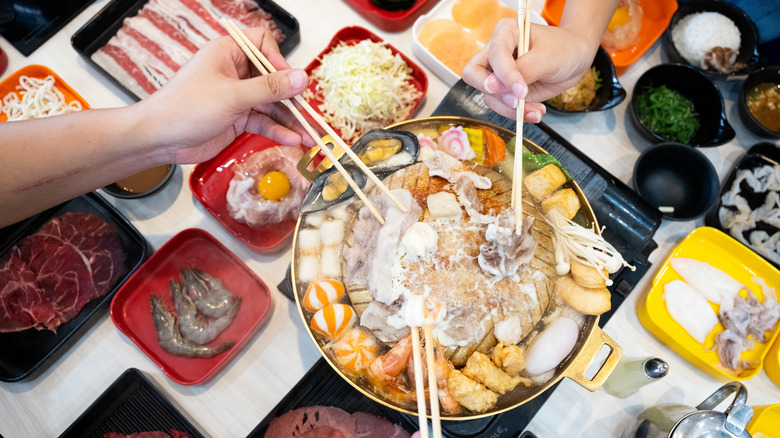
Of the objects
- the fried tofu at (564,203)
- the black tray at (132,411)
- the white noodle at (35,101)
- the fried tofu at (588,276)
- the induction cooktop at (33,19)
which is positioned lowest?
the black tray at (132,411)

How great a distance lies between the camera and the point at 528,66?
188 cm

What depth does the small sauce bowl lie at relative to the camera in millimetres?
2521

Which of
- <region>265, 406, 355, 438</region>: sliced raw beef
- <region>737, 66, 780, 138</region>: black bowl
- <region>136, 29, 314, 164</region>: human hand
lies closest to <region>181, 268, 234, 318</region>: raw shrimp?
<region>265, 406, 355, 438</region>: sliced raw beef

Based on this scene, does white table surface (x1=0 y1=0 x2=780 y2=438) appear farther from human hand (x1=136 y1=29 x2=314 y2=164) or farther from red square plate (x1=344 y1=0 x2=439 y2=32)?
red square plate (x1=344 y1=0 x2=439 y2=32)

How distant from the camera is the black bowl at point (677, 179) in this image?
2523mm

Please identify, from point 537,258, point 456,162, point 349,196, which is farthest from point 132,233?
point 537,258

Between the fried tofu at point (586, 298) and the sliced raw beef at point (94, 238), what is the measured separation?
218 cm

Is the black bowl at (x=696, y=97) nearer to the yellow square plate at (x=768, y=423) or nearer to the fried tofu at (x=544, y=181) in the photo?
the fried tofu at (x=544, y=181)

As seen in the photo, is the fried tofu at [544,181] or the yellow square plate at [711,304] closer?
the fried tofu at [544,181]

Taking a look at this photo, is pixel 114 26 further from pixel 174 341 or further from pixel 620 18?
pixel 620 18

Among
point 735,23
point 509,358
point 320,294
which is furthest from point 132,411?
point 735,23

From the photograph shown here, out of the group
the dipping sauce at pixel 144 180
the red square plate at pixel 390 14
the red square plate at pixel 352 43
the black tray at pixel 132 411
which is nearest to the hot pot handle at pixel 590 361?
the red square plate at pixel 352 43

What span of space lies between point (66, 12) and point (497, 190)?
9.51 feet

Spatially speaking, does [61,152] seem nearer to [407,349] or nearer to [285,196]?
[285,196]
